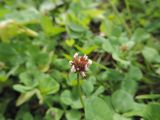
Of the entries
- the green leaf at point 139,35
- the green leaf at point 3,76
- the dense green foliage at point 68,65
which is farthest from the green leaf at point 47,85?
the green leaf at point 139,35

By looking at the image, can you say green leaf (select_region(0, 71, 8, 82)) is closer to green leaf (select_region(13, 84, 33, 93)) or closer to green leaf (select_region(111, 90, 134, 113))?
green leaf (select_region(13, 84, 33, 93))

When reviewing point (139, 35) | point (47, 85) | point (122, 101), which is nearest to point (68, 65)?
point (47, 85)

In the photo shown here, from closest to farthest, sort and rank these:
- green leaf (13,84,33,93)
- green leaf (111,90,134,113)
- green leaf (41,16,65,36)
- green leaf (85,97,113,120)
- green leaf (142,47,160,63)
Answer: green leaf (85,97,113,120)
green leaf (111,90,134,113)
green leaf (13,84,33,93)
green leaf (142,47,160,63)
green leaf (41,16,65,36)

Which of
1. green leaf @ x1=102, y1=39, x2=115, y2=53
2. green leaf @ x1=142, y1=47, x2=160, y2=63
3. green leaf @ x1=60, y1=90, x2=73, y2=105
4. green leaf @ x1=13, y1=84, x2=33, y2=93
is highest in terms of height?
green leaf @ x1=102, y1=39, x2=115, y2=53

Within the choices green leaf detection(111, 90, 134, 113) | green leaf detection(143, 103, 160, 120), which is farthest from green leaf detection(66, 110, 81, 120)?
green leaf detection(143, 103, 160, 120)

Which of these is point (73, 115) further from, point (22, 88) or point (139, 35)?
point (139, 35)

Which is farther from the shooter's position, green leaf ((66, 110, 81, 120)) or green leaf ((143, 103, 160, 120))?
green leaf ((66, 110, 81, 120))

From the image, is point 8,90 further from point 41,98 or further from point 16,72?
point 41,98

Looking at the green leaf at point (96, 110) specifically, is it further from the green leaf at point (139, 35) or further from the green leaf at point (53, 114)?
the green leaf at point (139, 35)
